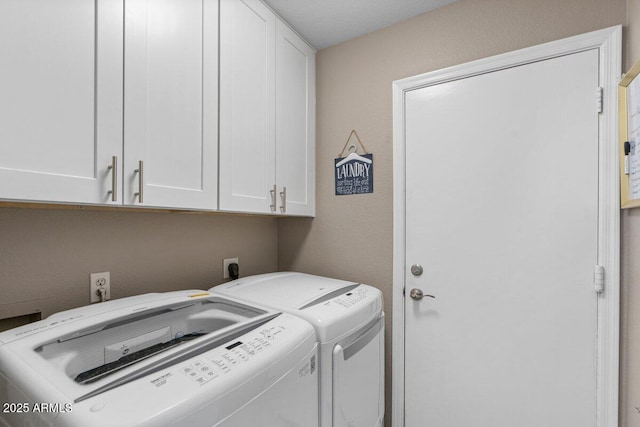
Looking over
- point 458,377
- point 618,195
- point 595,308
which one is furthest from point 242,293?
point 618,195

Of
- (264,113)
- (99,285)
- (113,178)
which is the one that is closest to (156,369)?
(113,178)

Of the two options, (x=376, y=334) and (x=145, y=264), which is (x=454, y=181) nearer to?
(x=376, y=334)

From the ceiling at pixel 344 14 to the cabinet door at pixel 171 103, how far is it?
502 mm

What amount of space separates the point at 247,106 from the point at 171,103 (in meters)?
0.39

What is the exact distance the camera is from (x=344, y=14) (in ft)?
5.36

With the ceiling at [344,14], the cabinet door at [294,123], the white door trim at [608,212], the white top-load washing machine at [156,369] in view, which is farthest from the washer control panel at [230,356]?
the ceiling at [344,14]

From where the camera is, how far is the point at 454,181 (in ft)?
5.01

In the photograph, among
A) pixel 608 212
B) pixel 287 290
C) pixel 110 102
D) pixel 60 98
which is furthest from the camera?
pixel 287 290

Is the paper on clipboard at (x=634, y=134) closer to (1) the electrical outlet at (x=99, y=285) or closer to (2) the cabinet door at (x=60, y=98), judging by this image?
(2) the cabinet door at (x=60, y=98)

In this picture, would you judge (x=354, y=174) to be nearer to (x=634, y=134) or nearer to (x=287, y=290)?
(x=287, y=290)

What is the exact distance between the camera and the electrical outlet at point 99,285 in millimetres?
1195

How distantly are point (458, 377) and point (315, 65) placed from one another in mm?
1957

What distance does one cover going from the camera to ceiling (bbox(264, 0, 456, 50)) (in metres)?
1.55

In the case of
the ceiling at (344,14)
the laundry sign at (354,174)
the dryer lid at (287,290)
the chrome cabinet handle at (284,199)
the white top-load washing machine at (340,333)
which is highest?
the ceiling at (344,14)
